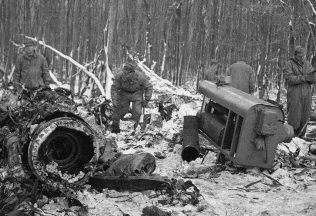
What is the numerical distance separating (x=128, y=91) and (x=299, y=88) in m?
3.49

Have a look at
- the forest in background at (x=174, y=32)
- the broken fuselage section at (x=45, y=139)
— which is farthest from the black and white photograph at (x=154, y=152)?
the forest in background at (x=174, y=32)

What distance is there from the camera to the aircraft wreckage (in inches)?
161

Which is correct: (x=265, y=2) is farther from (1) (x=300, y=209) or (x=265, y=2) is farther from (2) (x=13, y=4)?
(1) (x=300, y=209)

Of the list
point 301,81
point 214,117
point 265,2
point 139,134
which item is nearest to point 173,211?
point 214,117

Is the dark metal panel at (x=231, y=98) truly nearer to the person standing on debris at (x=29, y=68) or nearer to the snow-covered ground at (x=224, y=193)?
the snow-covered ground at (x=224, y=193)

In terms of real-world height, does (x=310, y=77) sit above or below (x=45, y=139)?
above

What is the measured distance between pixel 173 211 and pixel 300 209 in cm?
138

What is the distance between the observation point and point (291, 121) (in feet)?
27.8

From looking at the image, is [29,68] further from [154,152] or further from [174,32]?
[174,32]

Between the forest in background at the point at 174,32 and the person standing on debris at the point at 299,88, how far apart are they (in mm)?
5249

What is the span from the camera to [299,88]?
328 inches

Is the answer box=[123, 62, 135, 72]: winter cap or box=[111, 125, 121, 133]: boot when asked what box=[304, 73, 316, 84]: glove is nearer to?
box=[123, 62, 135, 72]: winter cap

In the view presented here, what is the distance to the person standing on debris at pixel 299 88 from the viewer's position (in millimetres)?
8125

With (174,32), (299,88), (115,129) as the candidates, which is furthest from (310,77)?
(174,32)
